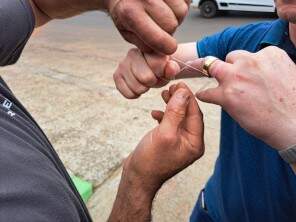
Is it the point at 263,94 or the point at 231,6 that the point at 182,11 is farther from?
the point at 231,6

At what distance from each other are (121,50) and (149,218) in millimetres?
6059

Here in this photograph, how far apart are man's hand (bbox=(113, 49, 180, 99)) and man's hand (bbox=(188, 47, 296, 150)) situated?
0.22 meters

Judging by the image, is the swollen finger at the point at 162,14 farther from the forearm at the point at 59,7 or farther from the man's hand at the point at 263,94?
the forearm at the point at 59,7

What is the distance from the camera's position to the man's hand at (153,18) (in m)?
1.20

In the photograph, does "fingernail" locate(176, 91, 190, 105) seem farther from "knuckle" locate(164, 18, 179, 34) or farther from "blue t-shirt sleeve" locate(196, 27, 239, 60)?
"blue t-shirt sleeve" locate(196, 27, 239, 60)

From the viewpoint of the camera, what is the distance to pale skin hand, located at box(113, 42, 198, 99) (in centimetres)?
144

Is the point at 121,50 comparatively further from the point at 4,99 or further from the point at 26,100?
the point at 4,99

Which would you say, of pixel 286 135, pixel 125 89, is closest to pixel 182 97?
pixel 125 89

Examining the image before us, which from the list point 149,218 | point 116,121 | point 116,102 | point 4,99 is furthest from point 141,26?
point 116,102

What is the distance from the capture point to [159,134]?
131 centimetres

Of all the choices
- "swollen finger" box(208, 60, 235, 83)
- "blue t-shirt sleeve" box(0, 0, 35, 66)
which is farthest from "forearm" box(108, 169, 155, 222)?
"blue t-shirt sleeve" box(0, 0, 35, 66)

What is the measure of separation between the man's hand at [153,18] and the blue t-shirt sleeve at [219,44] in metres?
0.64

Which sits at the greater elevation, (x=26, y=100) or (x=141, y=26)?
(x=141, y=26)

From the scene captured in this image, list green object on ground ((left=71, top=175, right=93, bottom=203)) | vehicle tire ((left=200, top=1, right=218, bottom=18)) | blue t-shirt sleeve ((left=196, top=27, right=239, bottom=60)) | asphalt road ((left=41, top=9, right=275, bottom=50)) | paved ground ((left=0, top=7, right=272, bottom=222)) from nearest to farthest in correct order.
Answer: blue t-shirt sleeve ((left=196, top=27, right=239, bottom=60)) < green object on ground ((left=71, top=175, right=93, bottom=203)) < paved ground ((left=0, top=7, right=272, bottom=222)) < asphalt road ((left=41, top=9, right=275, bottom=50)) < vehicle tire ((left=200, top=1, right=218, bottom=18))
